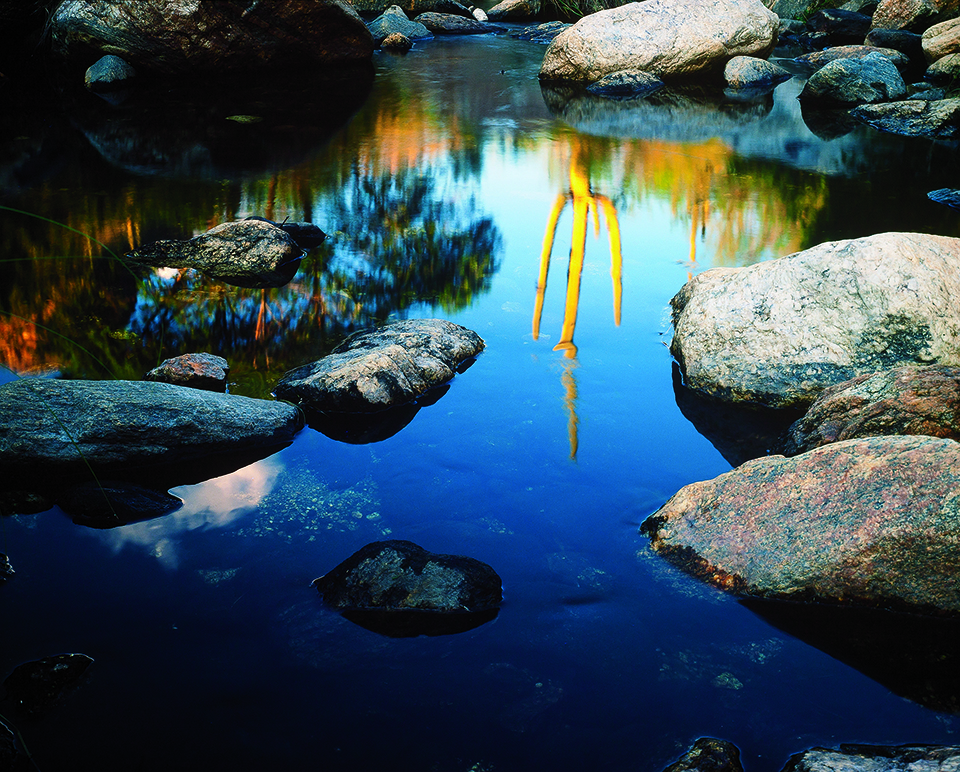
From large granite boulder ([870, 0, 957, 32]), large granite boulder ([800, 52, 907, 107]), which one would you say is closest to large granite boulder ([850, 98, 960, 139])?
large granite boulder ([800, 52, 907, 107])

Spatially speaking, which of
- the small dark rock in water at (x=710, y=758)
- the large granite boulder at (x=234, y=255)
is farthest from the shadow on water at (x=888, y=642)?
the large granite boulder at (x=234, y=255)

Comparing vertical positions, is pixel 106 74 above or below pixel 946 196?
above

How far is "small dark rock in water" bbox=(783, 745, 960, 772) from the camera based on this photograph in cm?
191

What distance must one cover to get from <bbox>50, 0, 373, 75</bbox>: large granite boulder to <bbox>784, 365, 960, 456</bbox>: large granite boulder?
10174mm

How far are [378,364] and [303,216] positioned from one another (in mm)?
3069

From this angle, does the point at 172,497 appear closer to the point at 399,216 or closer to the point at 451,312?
the point at 451,312

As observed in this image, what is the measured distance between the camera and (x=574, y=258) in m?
5.66

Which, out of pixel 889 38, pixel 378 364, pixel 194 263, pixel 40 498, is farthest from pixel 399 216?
pixel 889 38

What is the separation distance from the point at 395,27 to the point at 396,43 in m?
0.84

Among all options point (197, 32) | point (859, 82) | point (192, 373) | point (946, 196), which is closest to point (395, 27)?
point (197, 32)

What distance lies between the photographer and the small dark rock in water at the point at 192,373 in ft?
12.8

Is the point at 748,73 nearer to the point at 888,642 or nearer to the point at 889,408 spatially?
the point at 889,408

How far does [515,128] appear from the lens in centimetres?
944

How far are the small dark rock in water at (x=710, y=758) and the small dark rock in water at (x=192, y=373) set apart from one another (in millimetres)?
2777
